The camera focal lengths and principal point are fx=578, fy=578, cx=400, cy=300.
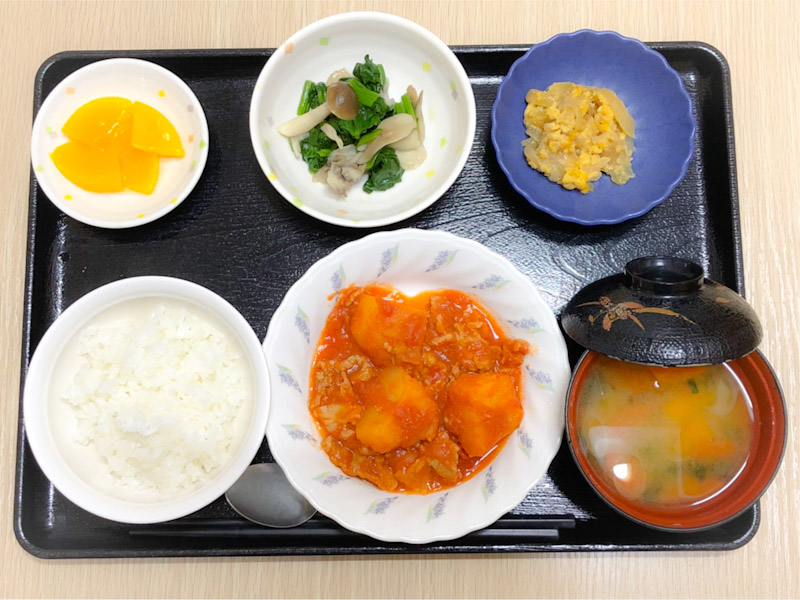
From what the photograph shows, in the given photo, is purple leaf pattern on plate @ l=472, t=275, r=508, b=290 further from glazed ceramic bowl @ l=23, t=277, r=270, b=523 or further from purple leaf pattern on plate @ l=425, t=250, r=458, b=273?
glazed ceramic bowl @ l=23, t=277, r=270, b=523

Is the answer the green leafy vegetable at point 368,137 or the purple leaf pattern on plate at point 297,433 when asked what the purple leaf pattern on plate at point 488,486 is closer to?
the purple leaf pattern on plate at point 297,433

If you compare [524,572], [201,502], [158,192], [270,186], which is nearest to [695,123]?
[270,186]

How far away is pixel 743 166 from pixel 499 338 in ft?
4.15

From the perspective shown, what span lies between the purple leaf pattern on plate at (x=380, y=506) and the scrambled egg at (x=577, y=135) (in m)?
1.28

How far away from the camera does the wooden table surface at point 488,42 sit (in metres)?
2.19

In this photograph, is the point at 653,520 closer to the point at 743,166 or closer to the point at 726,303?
the point at 726,303

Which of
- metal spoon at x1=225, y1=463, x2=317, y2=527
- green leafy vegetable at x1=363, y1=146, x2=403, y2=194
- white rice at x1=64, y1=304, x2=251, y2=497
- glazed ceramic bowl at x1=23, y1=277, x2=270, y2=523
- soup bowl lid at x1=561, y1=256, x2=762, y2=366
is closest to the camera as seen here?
soup bowl lid at x1=561, y1=256, x2=762, y2=366

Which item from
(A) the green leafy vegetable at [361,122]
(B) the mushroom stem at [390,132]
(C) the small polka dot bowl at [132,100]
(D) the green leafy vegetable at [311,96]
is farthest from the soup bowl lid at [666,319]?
Result: (C) the small polka dot bowl at [132,100]

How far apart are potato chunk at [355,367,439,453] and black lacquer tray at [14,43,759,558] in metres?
0.42

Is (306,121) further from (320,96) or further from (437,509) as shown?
(437,509)

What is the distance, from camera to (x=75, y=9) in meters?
2.38

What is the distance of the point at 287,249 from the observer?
7.11 ft

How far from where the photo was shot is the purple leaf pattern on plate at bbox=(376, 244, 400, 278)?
195 centimetres

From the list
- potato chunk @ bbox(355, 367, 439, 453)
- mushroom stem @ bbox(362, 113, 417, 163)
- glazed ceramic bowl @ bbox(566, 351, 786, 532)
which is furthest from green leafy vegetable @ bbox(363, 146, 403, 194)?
glazed ceramic bowl @ bbox(566, 351, 786, 532)
